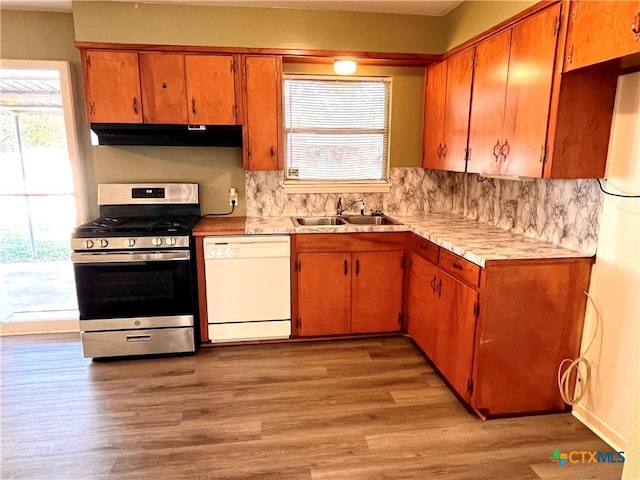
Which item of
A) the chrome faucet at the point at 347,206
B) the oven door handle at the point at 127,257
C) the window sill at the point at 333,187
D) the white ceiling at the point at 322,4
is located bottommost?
the oven door handle at the point at 127,257

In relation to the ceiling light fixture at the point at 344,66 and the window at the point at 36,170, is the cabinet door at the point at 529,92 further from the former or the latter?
the window at the point at 36,170

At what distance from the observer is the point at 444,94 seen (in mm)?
3199

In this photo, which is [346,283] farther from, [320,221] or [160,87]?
[160,87]

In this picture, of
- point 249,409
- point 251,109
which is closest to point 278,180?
point 251,109

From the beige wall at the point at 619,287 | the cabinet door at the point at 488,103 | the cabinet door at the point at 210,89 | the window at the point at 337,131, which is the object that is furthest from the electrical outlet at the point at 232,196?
the beige wall at the point at 619,287

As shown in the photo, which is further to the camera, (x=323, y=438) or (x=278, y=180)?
(x=278, y=180)

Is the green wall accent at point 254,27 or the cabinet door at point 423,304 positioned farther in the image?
the green wall accent at point 254,27

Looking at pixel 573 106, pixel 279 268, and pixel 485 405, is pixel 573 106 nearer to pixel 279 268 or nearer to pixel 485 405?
pixel 485 405

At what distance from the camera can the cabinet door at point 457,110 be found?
285 centimetres

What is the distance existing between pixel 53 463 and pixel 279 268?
177cm

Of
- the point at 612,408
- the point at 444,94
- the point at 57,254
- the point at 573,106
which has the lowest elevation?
the point at 612,408

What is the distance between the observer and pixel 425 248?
294 cm

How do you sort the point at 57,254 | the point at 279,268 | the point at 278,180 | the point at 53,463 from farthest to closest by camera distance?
the point at 57,254 → the point at 278,180 → the point at 279,268 → the point at 53,463

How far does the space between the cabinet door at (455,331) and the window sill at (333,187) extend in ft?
4.09
